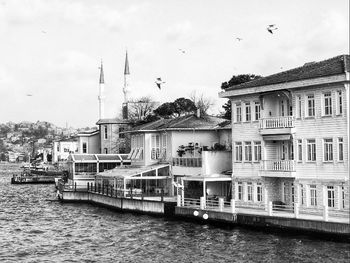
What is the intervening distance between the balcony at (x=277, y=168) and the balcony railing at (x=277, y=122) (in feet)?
7.29

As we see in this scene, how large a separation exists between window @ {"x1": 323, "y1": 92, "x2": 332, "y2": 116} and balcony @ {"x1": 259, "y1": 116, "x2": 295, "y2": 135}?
9.16 feet

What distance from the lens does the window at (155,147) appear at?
64.3 metres

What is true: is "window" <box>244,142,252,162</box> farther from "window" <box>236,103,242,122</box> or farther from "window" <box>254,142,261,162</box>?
"window" <box>236,103,242,122</box>

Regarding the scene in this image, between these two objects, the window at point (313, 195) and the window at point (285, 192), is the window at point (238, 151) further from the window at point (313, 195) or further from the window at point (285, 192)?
the window at point (313, 195)

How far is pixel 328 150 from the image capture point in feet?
132

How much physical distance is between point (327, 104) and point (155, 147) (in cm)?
2683

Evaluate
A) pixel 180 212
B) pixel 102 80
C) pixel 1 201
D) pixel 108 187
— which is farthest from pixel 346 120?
pixel 102 80

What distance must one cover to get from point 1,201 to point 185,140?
26604mm

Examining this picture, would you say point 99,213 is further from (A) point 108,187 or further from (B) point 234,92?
(B) point 234,92

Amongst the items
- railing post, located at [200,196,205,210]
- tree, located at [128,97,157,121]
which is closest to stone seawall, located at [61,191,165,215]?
railing post, located at [200,196,205,210]

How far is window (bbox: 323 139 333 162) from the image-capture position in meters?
40.1

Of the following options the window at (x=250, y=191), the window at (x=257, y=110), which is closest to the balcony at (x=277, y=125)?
the window at (x=257, y=110)

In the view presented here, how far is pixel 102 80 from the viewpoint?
5157 inches

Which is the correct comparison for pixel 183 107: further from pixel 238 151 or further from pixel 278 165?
pixel 278 165
